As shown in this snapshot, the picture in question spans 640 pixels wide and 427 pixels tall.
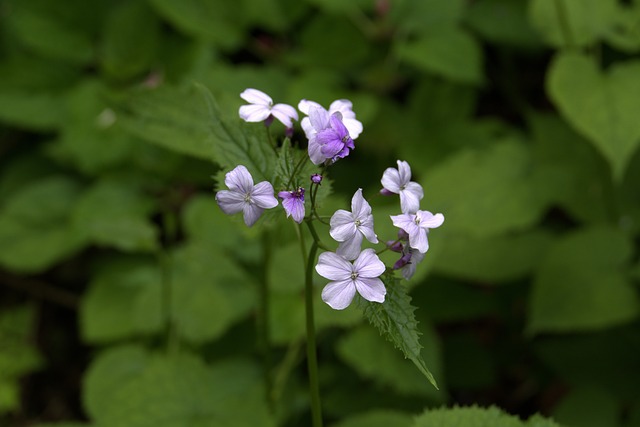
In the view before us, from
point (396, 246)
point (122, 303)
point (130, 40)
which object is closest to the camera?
point (396, 246)

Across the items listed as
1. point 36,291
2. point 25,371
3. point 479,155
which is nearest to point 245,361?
point 479,155

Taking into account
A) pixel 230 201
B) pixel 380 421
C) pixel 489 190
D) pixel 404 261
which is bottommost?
pixel 380 421

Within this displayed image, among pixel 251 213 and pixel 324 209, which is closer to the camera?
pixel 251 213

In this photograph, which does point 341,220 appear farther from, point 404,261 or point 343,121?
point 343,121

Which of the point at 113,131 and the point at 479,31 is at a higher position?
the point at 479,31

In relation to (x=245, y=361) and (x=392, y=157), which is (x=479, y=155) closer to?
(x=392, y=157)

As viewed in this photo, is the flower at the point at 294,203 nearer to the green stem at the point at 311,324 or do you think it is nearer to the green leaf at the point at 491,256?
the green stem at the point at 311,324

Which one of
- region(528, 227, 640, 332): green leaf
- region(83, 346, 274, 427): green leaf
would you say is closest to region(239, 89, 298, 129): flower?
region(83, 346, 274, 427): green leaf

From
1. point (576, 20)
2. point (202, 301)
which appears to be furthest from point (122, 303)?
point (576, 20)
